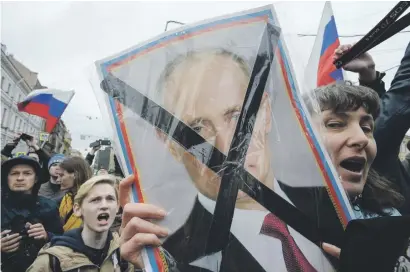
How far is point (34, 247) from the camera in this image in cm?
227

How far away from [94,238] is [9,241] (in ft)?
2.44

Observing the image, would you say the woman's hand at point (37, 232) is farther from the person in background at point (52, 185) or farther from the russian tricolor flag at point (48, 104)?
the russian tricolor flag at point (48, 104)

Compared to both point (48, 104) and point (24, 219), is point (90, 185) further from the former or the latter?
point (48, 104)

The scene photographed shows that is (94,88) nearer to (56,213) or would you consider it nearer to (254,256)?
(254,256)

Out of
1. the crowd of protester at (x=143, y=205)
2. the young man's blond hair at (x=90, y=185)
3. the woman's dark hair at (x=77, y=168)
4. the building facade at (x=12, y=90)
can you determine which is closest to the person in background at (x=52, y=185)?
the woman's dark hair at (x=77, y=168)

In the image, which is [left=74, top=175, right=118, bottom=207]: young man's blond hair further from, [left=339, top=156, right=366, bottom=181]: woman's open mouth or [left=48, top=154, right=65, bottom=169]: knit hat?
[left=48, top=154, right=65, bottom=169]: knit hat

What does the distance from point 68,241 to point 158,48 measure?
1441 mm

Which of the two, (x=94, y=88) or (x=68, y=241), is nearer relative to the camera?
(x=94, y=88)

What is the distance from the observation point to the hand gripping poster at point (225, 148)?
0.72 meters

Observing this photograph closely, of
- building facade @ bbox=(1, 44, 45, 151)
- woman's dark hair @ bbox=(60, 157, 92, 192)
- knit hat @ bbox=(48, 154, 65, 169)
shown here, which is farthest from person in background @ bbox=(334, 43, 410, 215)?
building facade @ bbox=(1, 44, 45, 151)

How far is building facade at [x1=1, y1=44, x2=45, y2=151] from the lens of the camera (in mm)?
34094

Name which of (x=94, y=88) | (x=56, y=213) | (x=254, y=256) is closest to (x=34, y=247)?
(x=56, y=213)

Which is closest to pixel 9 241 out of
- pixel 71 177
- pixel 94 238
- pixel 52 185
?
pixel 94 238

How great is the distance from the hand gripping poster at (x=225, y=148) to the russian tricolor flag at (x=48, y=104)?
364 cm
